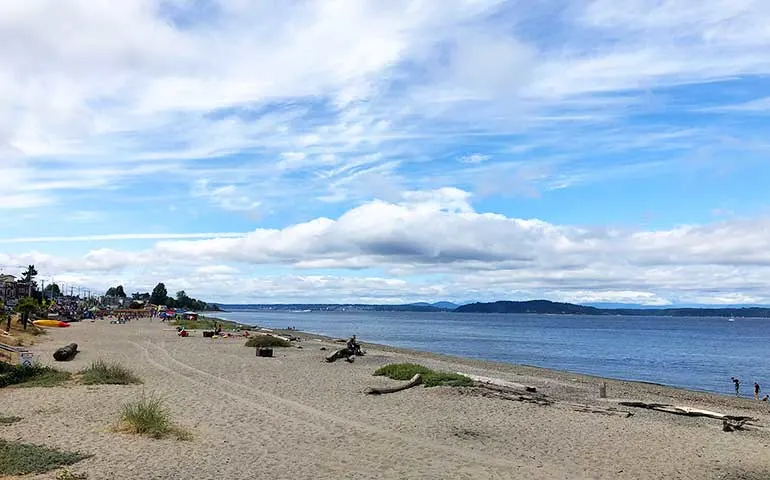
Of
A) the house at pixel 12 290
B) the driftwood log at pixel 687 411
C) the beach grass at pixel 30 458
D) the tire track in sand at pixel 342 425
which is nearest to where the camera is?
the beach grass at pixel 30 458

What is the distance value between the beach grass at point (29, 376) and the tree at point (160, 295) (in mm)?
171008

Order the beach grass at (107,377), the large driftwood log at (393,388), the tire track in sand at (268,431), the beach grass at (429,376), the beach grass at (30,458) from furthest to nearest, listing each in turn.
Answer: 1. the beach grass at (429,376)
2. the large driftwood log at (393,388)
3. the beach grass at (107,377)
4. the tire track in sand at (268,431)
5. the beach grass at (30,458)

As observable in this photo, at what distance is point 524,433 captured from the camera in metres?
13.1

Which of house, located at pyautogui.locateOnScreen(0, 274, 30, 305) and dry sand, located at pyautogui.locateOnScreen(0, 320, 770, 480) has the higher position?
house, located at pyautogui.locateOnScreen(0, 274, 30, 305)

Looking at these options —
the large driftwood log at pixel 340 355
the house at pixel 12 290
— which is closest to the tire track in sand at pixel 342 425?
the large driftwood log at pixel 340 355

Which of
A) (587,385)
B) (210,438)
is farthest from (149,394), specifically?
(587,385)

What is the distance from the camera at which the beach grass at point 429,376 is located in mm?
19594

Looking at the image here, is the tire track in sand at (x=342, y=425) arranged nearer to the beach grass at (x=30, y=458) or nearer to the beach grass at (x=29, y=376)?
the beach grass at (x=29, y=376)

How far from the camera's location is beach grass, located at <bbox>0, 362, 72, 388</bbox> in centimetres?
1753

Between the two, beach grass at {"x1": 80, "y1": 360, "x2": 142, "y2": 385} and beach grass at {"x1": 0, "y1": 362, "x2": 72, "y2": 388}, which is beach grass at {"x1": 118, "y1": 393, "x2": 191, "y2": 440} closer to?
beach grass at {"x1": 80, "y1": 360, "x2": 142, "y2": 385}

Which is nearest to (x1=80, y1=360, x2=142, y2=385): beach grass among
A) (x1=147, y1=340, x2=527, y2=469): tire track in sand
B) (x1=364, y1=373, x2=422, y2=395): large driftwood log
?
(x1=147, y1=340, x2=527, y2=469): tire track in sand

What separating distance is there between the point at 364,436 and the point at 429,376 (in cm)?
866

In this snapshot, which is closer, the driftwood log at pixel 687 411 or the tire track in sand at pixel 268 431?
the tire track in sand at pixel 268 431

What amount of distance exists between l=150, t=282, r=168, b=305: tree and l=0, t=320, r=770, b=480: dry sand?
172 meters
